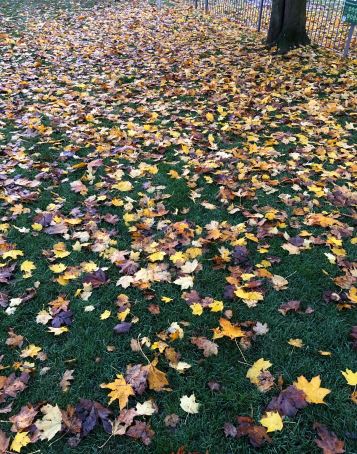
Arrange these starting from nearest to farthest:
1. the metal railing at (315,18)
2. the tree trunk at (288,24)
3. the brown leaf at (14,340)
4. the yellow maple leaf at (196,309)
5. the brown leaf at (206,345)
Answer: the brown leaf at (206,345) < the brown leaf at (14,340) < the yellow maple leaf at (196,309) < the tree trunk at (288,24) < the metal railing at (315,18)

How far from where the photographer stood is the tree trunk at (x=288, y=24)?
8.21 metres

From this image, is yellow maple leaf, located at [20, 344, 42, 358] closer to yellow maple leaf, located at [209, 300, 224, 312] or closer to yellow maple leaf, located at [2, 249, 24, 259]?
→ yellow maple leaf, located at [2, 249, 24, 259]

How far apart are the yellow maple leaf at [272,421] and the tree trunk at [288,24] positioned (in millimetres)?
7789

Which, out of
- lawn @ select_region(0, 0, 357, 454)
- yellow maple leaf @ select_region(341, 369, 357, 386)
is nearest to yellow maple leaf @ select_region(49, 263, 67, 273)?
lawn @ select_region(0, 0, 357, 454)

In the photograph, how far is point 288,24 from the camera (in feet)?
27.4

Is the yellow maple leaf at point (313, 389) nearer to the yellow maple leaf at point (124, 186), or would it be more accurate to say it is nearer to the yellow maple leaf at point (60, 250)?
the yellow maple leaf at point (60, 250)

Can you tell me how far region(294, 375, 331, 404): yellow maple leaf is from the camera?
232 cm

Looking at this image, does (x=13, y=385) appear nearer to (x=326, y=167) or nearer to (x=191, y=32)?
(x=326, y=167)

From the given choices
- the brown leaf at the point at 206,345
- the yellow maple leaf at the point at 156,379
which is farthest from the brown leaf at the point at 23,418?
the brown leaf at the point at 206,345

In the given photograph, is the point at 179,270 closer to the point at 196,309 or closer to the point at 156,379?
the point at 196,309

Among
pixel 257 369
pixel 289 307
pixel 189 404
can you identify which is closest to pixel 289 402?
pixel 257 369

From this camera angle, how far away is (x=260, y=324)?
109 inches

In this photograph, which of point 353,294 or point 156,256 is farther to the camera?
point 156,256

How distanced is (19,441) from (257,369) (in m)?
1.36
